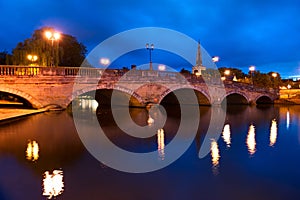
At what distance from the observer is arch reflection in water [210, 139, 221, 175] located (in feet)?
28.1

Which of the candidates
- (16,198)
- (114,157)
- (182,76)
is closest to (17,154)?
(114,157)

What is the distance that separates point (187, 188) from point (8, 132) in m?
10.5

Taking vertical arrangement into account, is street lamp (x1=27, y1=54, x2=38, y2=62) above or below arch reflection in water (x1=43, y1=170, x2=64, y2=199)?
above

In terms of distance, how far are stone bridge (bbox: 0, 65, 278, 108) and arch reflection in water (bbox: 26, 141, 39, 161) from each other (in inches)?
463

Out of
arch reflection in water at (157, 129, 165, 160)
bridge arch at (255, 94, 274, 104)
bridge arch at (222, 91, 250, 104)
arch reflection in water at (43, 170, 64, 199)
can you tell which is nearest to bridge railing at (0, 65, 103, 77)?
arch reflection in water at (157, 129, 165, 160)

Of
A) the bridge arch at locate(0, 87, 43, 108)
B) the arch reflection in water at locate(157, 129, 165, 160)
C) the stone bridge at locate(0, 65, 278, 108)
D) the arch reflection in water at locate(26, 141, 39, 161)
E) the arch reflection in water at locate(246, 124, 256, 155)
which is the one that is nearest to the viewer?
the arch reflection in water at locate(26, 141, 39, 161)

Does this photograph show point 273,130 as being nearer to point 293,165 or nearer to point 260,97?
point 293,165

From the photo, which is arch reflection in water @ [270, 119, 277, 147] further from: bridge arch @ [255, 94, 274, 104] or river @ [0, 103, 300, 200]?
bridge arch @ [255, 94, 274, 104]

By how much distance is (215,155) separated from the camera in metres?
10.1

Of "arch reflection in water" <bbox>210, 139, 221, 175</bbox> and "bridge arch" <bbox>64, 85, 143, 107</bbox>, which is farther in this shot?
"bridge arch" <bbox>64, 85, 143, 107</bbox>

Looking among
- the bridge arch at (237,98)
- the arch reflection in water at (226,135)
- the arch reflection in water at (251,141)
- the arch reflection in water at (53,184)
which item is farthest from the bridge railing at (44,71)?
the bridge arch at (237,98)

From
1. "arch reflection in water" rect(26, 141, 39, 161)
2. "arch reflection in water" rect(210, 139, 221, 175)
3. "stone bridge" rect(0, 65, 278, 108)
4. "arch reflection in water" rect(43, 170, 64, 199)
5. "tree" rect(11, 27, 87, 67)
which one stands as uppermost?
"tree" rect(11, 27, 87, 67)

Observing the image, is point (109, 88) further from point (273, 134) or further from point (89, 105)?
point (273, 134)

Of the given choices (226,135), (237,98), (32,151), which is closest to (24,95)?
(32,151)
